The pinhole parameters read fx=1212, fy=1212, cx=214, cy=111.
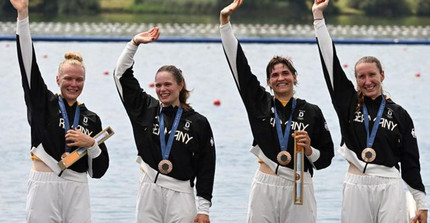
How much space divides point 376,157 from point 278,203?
23.6 inches

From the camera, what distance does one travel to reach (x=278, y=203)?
675 centimetres

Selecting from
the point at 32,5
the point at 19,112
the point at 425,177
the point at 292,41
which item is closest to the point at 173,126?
the point at 425,177

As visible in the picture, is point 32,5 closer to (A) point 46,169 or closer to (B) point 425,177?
(B) point 425,177

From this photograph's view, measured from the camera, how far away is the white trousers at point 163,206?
6660mm

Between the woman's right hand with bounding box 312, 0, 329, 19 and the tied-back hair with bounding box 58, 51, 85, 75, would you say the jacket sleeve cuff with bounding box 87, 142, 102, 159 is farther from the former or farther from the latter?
the woman's right hand with bounding box 312, 0, 329, 19

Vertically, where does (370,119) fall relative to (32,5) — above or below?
below

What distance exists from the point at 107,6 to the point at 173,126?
4526 cm

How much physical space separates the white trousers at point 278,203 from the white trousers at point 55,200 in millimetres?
955

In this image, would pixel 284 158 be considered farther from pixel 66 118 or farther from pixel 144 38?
pixel 66 118

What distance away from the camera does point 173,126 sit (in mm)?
6711

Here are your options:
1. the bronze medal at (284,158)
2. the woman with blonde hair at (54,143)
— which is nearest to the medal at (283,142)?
the bronze medal at (284,158)

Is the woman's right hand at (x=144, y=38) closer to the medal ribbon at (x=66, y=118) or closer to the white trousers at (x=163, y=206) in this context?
the medal ribbon at (x=66, y=118)

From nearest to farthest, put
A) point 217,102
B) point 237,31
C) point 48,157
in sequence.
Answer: point 48,157
point 217,102
point 237,31

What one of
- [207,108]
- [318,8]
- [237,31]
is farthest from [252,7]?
[318,8]
